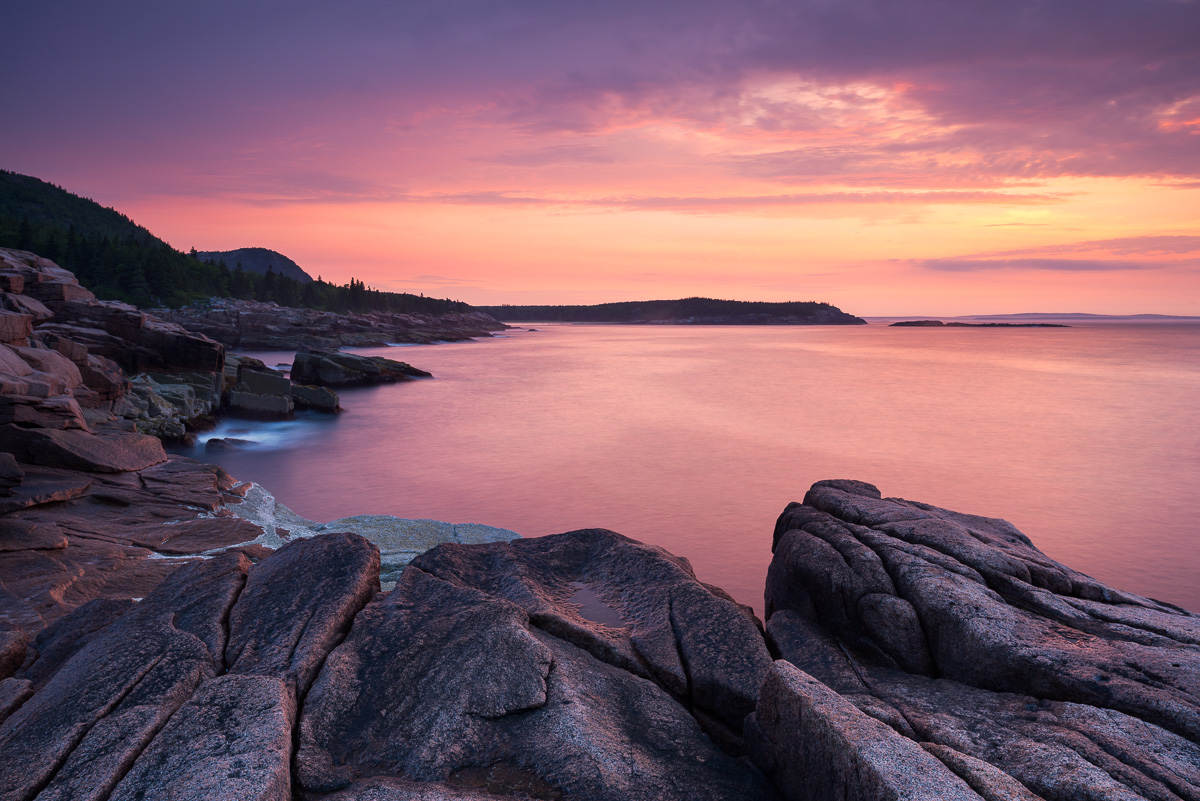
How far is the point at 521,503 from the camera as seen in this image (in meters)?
19.3

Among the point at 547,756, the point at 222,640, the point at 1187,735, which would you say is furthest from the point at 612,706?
the point at 1187,735

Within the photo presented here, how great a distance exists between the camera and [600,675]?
566 centimetres

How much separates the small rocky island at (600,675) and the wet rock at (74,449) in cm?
353

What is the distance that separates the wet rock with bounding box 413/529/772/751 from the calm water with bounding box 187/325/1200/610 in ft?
17.9

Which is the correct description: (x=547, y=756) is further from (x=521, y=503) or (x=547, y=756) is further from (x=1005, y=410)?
(x=1005, y=410)

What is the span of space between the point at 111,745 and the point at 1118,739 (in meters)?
7.20

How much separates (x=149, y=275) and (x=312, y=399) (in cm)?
8745

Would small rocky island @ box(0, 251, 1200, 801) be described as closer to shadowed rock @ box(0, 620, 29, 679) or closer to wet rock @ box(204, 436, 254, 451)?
shadowed rock @ box(0, 620, 29, 679)

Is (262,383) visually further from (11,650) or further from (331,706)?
(331,706)

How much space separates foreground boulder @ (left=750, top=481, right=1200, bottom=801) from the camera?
4286 millimetres

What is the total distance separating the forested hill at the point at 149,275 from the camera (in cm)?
9375

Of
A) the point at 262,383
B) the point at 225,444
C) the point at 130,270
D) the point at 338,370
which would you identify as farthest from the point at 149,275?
the point at 225,444

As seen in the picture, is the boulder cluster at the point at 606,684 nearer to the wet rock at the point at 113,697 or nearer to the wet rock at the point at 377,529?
the wet rock at the point at 113,697

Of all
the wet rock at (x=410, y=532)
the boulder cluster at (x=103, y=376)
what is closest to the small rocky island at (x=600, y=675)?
the wet rock at (x=410, y=532)
